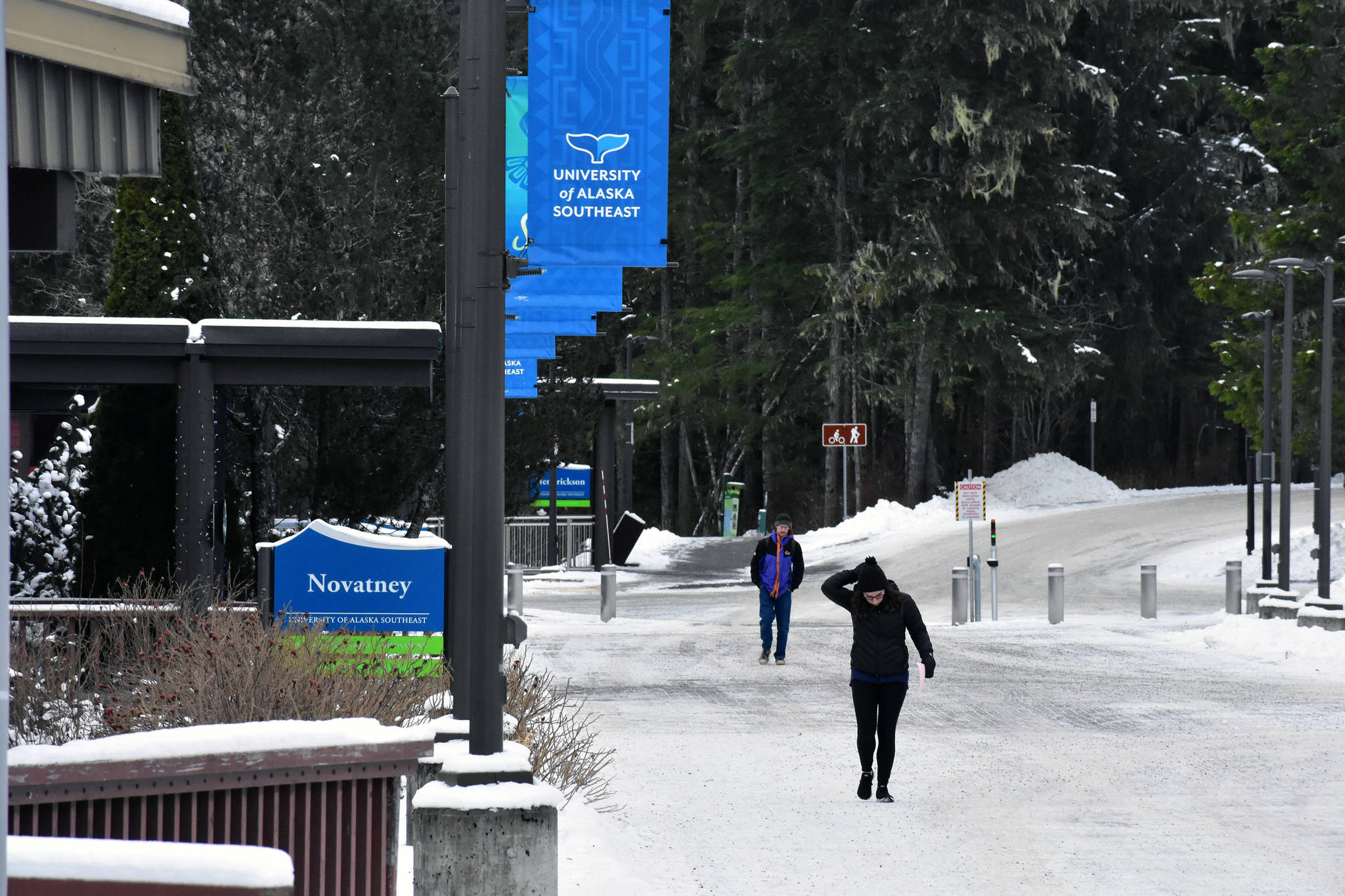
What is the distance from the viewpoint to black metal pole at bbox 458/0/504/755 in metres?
7.13

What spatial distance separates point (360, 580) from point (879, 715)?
4143mm

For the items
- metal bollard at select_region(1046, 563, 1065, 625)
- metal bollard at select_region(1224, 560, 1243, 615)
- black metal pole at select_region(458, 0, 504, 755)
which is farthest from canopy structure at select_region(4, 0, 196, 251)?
metal bollard at select_region(1224, 560, 1243, 615)

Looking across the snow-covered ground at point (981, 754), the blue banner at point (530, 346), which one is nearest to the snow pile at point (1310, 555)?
the snow-covered ground at point (981, 754)

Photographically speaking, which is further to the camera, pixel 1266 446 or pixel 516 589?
pixel 1266 446

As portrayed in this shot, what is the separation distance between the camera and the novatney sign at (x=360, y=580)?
12.1 metres

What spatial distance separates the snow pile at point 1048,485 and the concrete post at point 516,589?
21008 mm

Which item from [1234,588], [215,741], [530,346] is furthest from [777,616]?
[215,741]

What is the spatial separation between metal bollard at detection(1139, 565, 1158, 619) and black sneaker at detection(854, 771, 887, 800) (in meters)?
15.5

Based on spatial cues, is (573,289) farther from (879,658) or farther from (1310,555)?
(1310,555)

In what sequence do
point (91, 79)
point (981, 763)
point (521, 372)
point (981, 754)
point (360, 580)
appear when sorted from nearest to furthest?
point (91, 79)
point (360, 580)
point (981, 763)
point (981, 754)
point (521, 372)

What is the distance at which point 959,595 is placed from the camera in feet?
84.4

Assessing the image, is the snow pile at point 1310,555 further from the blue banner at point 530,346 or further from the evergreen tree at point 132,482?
the evergreen tree at point 132,482

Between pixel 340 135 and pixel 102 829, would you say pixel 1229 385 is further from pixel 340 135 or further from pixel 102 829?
pixel 102 829

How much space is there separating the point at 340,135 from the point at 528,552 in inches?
547
